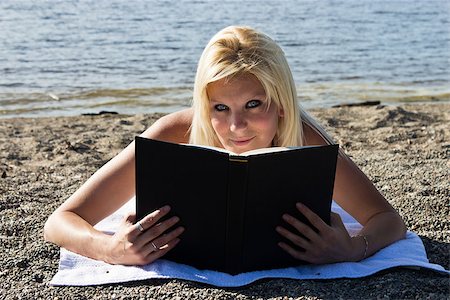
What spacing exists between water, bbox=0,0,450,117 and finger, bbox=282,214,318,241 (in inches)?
211

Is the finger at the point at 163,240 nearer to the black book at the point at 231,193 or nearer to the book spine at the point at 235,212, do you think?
the black book at the point at 231,193

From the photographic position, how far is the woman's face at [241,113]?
2701 millimetres

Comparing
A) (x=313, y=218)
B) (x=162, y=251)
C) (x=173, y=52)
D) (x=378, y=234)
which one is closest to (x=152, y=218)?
(x=162, y=251)

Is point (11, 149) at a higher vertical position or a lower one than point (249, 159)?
lower

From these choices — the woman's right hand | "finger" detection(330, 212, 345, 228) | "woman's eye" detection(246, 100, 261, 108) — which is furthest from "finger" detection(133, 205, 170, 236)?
"finger" detection(330, 212, 345, 228)

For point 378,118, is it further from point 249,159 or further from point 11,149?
point 249,159

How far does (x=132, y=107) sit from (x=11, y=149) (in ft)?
8.36

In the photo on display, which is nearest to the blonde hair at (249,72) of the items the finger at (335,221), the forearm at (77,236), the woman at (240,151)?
the woman at (240,151)

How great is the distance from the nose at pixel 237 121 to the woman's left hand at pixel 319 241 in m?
0.38

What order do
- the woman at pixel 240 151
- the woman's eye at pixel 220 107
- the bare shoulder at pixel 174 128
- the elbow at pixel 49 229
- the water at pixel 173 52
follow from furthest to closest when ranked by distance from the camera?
the water at pixel 173 52
the bare shoulder at pixel 174 128
the elbow at pixel 49 229
the woman's eye at pixel 220 107
the woman at pixel 240 151

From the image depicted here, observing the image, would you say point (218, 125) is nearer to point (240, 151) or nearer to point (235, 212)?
point (240, 151)

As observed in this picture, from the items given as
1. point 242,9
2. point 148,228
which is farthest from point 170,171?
point 242,9

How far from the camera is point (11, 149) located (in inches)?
218

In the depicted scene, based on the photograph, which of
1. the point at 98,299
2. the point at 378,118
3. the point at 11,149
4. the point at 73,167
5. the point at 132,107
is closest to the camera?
the point at 98,299
